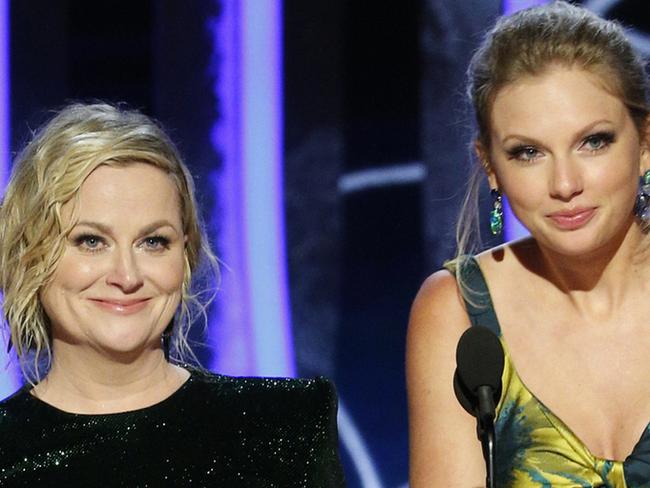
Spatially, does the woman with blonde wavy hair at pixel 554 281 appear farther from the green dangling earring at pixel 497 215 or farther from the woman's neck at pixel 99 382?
the woman's neck at pixel 99 382

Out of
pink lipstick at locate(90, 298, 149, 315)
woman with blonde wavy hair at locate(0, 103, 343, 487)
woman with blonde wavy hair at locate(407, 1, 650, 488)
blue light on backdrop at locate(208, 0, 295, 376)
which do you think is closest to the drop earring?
woman with blonde wavy hair at locate(0, 103, 343, 487)

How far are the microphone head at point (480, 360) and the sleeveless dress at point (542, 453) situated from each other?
52cm

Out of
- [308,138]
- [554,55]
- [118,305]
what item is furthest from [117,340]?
[308,138]

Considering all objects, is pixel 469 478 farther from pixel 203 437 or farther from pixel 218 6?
pixel 218 6

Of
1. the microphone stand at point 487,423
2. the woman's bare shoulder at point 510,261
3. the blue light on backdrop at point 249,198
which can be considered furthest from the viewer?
the blue light on backdrop at point 249,198

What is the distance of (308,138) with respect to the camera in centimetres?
318

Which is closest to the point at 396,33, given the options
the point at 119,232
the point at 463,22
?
the point at 463,22

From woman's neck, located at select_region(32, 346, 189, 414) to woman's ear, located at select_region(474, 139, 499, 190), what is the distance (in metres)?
0.68

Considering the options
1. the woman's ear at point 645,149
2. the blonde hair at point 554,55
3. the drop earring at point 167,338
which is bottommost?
the drop earring at point 167,338

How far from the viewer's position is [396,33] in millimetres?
3205

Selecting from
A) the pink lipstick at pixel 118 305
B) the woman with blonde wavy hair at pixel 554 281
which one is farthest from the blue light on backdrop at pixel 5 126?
the woman with blonde wavy hair at pixel 554 281

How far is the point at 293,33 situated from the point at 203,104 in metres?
0.29

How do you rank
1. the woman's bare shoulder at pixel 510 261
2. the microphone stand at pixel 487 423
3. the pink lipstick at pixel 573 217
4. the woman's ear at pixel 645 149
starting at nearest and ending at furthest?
the microphone stand at pixel 487 423 → the pink lipstick at pixel 573 217 → the woman's ear at pixel 645 149 → the woman's bare shoulder at pixel 510 261

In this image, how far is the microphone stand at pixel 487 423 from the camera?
5.53 ft
